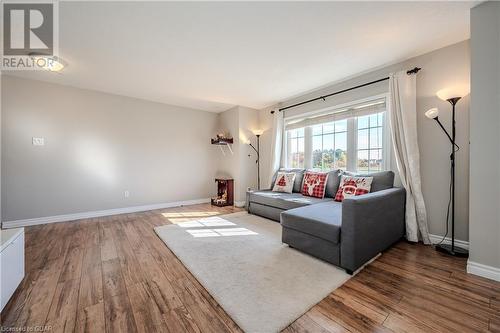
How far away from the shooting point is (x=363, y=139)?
3182 mm

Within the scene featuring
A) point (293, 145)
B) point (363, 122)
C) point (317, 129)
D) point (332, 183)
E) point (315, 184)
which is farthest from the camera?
point (293, 145)

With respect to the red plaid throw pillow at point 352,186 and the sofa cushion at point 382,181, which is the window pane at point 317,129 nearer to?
the red plaid throw pillow at point 352,186

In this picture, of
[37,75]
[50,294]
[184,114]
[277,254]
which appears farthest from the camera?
[184,114]

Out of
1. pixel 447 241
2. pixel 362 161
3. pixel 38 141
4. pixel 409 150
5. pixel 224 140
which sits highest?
pixel 224 140

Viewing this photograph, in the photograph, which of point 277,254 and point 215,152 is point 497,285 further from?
point 215,152

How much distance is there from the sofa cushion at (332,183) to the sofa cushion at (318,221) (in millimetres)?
771

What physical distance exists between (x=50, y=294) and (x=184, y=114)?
399cm

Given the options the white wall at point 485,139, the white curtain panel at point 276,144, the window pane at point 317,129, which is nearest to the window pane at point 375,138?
the window pane at point 317,129

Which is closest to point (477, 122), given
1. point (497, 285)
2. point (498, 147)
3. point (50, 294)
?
point (498, 147)

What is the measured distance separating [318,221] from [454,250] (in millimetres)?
1585

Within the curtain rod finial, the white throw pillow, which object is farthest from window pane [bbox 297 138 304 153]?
the curtain rod finial

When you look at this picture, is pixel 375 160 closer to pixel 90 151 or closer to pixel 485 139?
pixel 485 139

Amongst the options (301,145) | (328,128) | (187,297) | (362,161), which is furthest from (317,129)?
(187,297)

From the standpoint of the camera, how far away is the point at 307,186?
348cm
